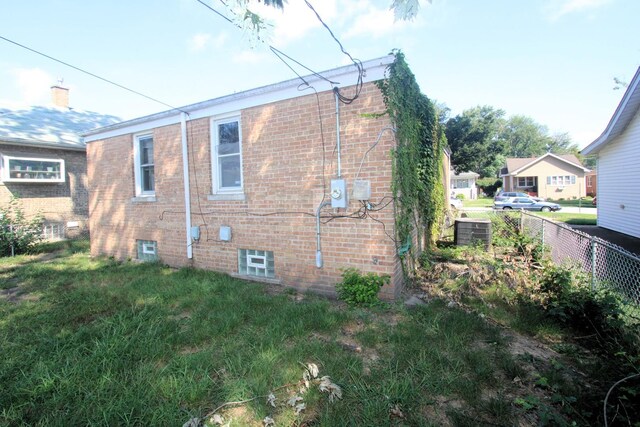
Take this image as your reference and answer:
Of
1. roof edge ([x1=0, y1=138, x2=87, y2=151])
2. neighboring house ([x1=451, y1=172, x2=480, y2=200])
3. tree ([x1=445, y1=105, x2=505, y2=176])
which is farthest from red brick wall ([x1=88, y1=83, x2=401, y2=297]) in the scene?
neighboring house ([x1=451, y1=172, x2=480, y2=200])

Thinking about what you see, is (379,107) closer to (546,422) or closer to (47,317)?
(546,422)

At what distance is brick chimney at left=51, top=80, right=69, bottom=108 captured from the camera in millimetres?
16688

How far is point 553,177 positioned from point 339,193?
141 ft

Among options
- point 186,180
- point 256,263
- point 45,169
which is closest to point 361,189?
point 256,263

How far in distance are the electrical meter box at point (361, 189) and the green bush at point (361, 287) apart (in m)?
1.16

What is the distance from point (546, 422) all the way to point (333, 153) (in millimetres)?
4090

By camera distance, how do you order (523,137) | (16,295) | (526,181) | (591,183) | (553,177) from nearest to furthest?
(16,295)
(553,177)
(526,181)
(591,183)
(523,137)

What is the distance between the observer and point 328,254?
5.51 metres

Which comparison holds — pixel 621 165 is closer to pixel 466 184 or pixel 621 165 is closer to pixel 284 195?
pixel 284 195

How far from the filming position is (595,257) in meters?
4.61

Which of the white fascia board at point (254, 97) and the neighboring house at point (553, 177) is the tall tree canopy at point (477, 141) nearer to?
the neighboring house at point (553, 177)

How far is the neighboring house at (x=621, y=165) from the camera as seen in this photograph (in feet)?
33.7

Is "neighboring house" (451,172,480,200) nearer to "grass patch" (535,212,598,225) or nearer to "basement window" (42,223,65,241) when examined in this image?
"grass patch" (535,212,598,225)

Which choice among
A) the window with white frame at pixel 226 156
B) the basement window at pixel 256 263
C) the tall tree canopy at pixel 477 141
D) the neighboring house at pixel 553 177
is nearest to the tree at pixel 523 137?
the tall tree canopy at pixel 477 141
